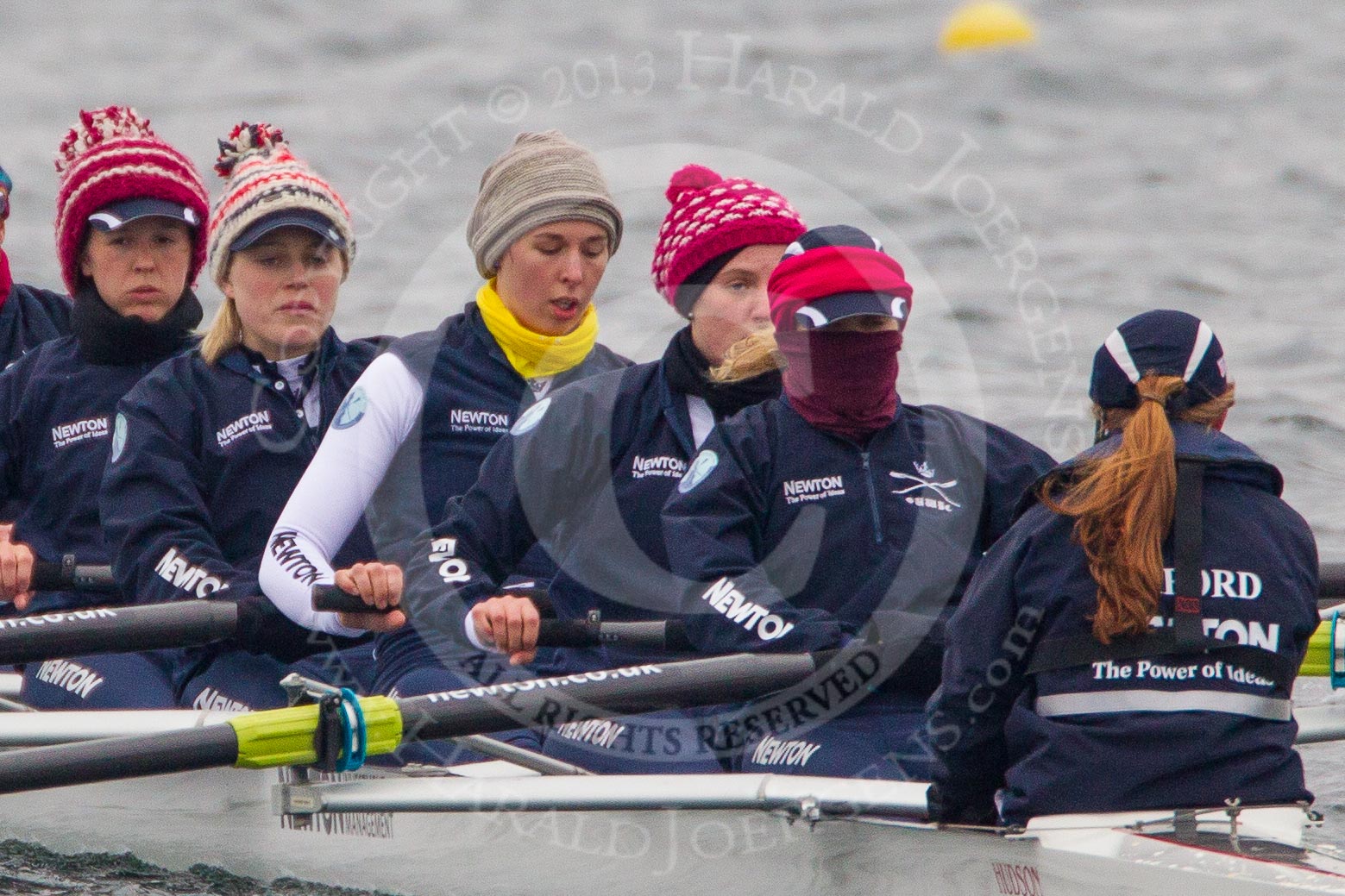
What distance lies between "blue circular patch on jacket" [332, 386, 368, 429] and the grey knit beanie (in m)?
0.50

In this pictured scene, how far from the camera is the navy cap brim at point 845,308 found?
400 centimetres

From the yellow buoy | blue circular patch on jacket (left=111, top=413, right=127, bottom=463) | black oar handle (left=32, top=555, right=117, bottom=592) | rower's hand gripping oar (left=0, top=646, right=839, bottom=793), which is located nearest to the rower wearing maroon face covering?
rower's hand gripping oar (left=0, top=646, right=839, bottom=793)

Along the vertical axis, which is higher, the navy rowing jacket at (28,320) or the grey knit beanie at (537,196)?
the navy rowing jacket at (28,320)

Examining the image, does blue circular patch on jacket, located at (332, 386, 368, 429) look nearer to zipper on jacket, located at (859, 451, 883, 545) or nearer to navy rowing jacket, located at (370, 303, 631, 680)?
navy rowing jacket, located at (370, 303, 631, 680)

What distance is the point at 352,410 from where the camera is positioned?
4.76 m

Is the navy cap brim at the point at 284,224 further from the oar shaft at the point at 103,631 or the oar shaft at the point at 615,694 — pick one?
the oar shaft at the point at 615,694

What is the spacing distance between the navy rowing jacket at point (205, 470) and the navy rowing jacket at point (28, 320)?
1.34m

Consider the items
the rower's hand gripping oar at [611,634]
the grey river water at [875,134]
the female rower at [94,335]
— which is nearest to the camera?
the rower's hand gripping oar at [611,634]

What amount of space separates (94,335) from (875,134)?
15.5 m

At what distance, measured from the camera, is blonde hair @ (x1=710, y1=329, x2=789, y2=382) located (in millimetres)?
4449

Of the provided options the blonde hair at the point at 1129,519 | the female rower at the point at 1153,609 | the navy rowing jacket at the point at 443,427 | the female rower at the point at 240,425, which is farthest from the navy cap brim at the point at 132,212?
the blonde hair at the point at 1129,519

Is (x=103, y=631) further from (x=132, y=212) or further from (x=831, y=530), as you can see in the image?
(x=831, y=530)

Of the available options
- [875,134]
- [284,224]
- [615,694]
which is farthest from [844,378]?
[875,134]

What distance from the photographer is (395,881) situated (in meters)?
4.38
